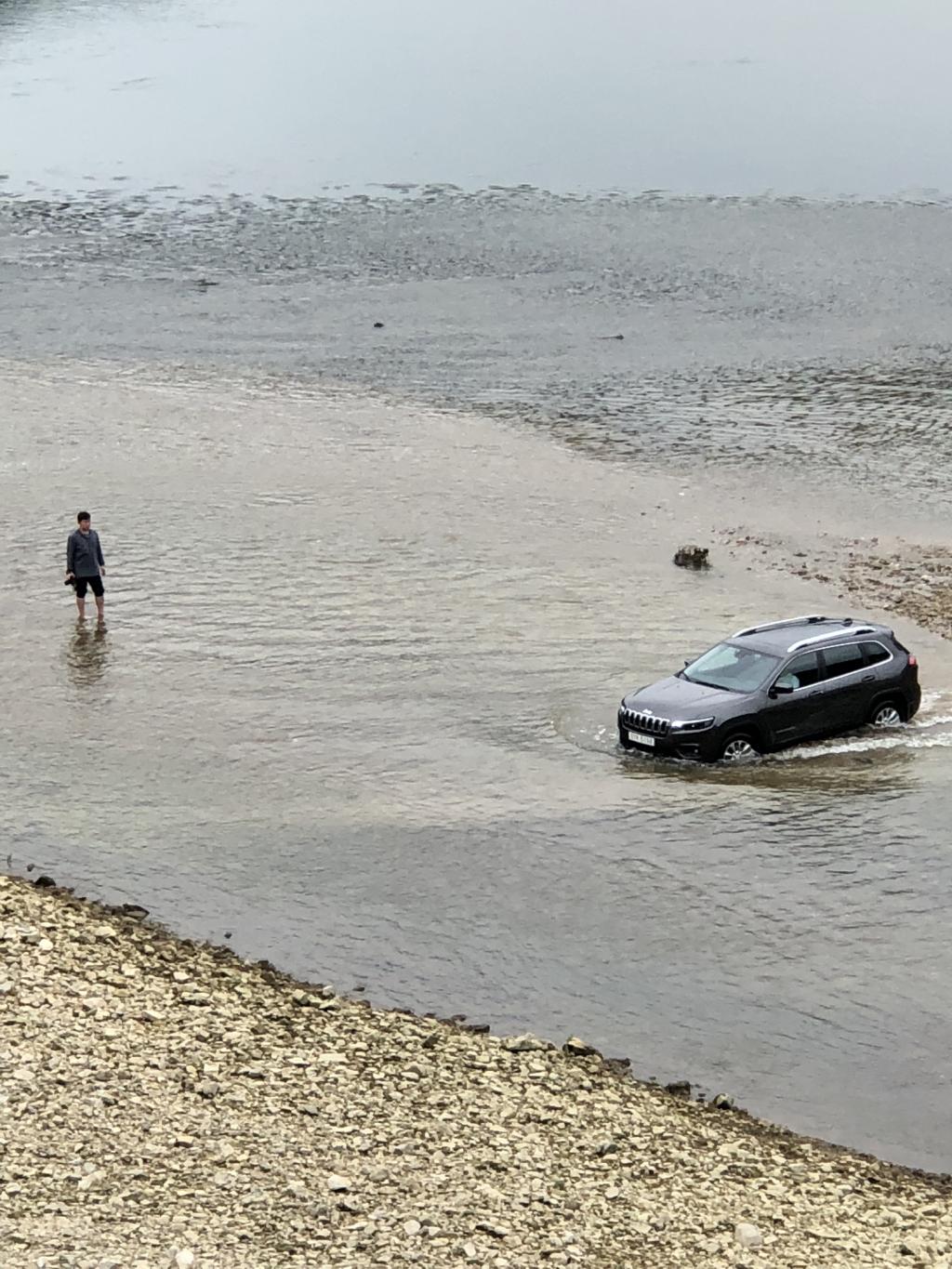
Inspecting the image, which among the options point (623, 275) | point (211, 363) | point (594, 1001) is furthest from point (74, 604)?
point (623, 275)

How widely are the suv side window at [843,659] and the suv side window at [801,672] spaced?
20cm

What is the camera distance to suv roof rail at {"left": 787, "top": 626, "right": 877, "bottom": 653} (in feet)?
82.0

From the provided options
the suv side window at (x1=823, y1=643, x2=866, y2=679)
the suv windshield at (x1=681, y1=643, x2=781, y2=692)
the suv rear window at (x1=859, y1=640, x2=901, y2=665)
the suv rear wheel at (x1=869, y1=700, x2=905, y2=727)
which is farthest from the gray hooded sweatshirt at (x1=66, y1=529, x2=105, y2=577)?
the suv rear wheel at (x1=869, y1=700, x2=905, y2=727)

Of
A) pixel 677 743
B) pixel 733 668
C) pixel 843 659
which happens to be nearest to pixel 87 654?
pixel 677 743

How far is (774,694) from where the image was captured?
24406 millimetres

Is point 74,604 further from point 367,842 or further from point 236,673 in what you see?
point 367,842

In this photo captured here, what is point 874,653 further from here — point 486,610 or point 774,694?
point 486,610

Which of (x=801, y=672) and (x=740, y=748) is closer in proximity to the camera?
(x=740, y=748)

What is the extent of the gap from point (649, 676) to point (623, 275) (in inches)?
1225

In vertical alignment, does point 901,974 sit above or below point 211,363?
below

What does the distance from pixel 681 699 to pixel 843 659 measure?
2661mm

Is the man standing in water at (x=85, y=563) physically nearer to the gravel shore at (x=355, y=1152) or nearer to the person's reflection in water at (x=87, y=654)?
the person's reflection in water at (x=87, y=654)

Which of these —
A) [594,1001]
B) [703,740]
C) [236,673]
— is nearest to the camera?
[594,1001]

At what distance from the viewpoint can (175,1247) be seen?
13.2 meters
